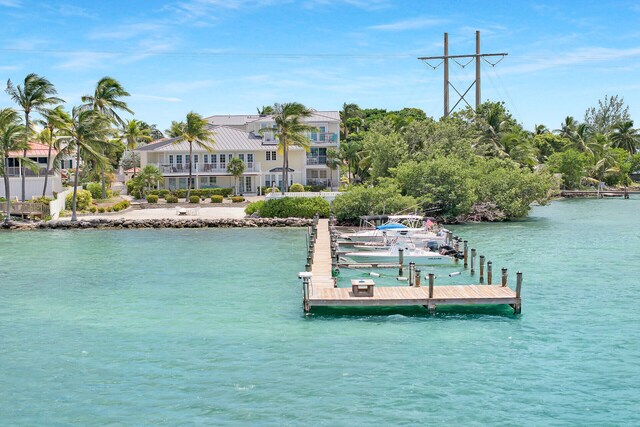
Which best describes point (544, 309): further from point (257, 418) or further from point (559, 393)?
point (257, 418)

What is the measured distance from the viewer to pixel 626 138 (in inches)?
5148

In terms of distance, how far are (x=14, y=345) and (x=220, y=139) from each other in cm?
6247

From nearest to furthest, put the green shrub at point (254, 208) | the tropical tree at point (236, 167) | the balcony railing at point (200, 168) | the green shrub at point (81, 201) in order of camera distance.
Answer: the green shrub at point (254, 208)
the green shrub at point (81, 201)
the tropical tree at point (236, 167)
the balcony railing at point (200, 168)

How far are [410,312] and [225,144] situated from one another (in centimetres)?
5916

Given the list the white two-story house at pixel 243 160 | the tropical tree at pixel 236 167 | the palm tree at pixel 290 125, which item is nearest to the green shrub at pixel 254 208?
the palm tree at pixel 290 125

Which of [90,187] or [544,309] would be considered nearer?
[544,309]

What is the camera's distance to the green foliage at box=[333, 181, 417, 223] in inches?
2223

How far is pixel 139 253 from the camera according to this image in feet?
145

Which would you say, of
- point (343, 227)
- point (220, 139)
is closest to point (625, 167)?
point (220, 139)

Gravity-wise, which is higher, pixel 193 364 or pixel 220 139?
pixel 220 139

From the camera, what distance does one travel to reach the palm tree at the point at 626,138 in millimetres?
130500

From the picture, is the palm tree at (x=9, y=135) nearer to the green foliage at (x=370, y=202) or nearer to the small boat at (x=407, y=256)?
the green foliage at (x=370, y=202)

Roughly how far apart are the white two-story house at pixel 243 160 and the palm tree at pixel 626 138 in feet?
224

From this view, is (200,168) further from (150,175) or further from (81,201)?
(81,201)
